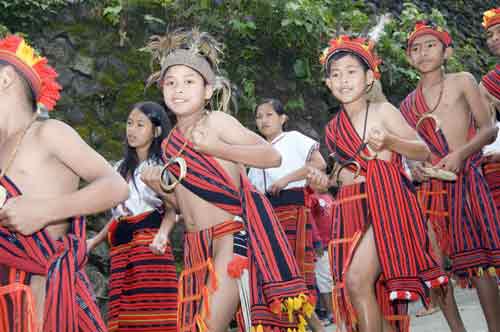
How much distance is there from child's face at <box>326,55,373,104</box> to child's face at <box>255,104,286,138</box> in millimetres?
2384

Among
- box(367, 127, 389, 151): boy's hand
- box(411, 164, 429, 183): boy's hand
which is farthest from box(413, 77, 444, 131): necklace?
box(367, 127, 389, 151): boy's hand

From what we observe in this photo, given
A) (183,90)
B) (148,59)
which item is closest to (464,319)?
(183,90)

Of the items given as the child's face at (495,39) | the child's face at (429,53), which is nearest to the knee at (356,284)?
the child's face at (429,53)

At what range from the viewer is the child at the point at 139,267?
5.02 m

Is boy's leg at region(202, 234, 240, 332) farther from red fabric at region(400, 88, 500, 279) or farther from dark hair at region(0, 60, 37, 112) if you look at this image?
red fabric at region(400, 88, 500, 279)

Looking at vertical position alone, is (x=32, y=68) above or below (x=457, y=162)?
below

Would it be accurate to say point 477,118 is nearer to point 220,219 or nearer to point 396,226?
point 396,226

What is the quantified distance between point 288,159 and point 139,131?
1.48 metres

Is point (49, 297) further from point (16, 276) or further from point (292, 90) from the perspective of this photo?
point (292, 90)

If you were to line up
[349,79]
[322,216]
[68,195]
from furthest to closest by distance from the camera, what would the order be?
[322,216], [349,79], [68,195]

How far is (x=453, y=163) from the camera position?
15.8 ft

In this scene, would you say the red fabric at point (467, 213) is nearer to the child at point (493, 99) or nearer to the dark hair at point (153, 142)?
the child at point (493, 99)

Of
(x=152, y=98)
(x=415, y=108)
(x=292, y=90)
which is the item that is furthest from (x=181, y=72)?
(x=292, y=90)

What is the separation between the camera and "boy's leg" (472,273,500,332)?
179 inches
